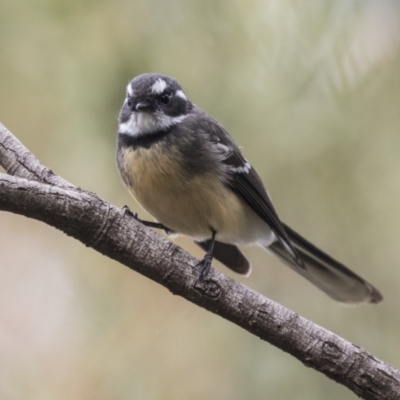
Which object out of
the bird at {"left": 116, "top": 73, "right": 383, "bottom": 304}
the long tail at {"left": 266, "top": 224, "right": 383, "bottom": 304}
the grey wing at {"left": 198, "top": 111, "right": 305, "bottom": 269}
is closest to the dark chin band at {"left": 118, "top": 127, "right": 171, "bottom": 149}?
the bird at {"left": 116, "top": 73, "right": 383, "bottom": 304}

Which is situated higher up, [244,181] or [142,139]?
[244,181]

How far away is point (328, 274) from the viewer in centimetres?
279

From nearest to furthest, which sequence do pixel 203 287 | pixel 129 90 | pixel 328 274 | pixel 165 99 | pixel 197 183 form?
pixel 203 287, pixel 129 90, pixel 197 183, pixel 165 99, pixel 328 274

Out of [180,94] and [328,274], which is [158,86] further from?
[328,274]

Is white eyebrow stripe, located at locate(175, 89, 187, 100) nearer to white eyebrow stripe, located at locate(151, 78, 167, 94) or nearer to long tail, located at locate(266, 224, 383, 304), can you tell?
white eyebrow stripe, located at locate(151, 78, 167, 94)

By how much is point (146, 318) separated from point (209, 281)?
47 centimetres

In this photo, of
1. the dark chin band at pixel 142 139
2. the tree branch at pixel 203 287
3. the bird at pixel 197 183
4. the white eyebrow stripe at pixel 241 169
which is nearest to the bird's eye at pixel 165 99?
the bird at pixel 197 183

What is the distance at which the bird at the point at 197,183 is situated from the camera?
2.50 metres

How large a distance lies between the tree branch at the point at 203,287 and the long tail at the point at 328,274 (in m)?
0.47

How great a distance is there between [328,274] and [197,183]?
753mm

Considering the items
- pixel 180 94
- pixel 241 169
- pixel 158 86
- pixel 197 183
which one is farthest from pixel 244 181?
pixel 158 86

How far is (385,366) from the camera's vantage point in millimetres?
1979

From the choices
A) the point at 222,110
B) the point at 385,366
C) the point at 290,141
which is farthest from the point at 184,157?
the point at 385,366

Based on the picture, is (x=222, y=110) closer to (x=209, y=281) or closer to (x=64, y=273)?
(x=209, y=281)
